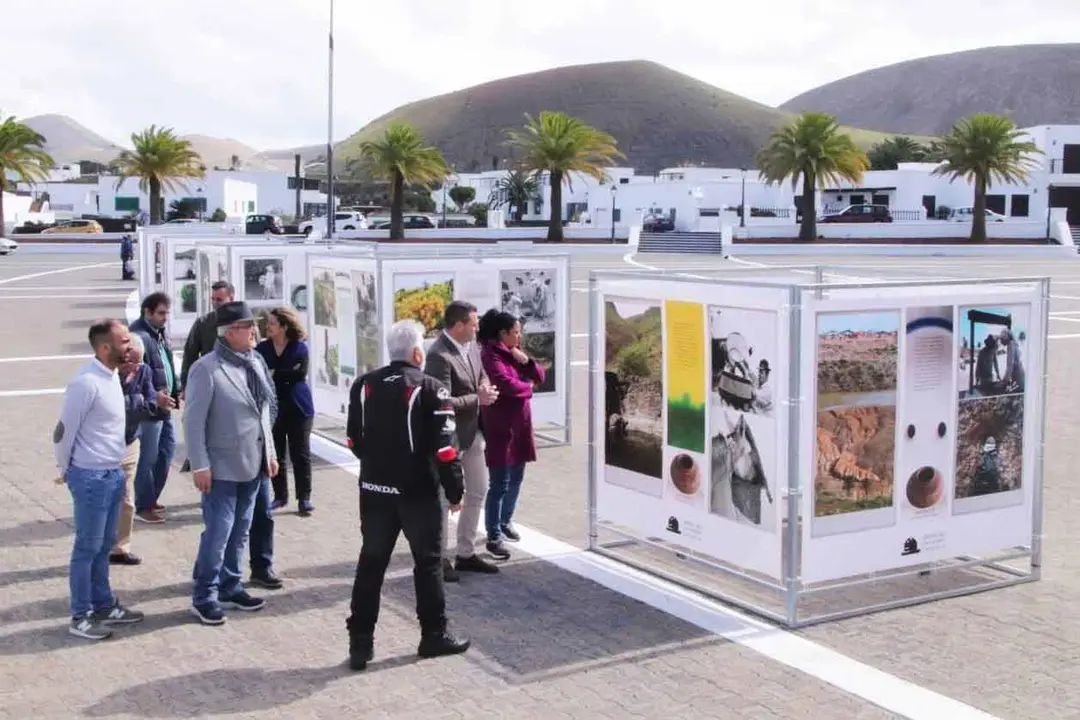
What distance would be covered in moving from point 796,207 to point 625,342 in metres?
82.2

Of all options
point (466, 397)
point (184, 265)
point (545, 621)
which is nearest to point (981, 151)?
point (184, 265)

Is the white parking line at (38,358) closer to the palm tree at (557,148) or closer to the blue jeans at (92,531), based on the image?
the blue jeans at (92,531)

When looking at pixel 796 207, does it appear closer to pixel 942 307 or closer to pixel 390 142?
pixel 390 142

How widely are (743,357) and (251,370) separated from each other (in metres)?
2.97

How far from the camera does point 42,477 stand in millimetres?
11758

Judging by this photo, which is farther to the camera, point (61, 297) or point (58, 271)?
point (58, 271)

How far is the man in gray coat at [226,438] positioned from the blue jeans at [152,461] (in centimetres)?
229

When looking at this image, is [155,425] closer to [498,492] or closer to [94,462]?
[94,462]

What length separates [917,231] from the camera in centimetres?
7144

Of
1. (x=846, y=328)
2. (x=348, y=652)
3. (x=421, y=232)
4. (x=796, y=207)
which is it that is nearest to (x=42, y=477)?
(x=348, y=652)

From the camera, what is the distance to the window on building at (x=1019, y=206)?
287ft

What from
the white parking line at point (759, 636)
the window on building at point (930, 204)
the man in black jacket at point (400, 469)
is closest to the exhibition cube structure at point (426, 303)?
the white parking line at point (759, 636)

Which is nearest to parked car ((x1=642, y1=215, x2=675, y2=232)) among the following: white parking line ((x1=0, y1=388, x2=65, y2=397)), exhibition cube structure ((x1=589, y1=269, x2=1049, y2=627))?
white parking line ((x1=0, y1=388, x2=65, y2=397))

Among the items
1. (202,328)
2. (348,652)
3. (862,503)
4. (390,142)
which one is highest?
(390,142)
